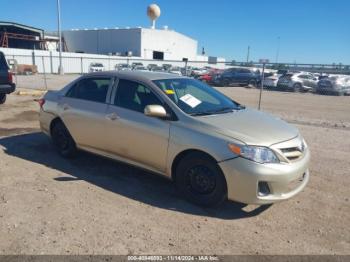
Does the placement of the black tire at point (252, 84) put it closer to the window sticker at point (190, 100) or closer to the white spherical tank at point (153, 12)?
the window sticker at point (190, 100)

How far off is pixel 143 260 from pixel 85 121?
9.37ft

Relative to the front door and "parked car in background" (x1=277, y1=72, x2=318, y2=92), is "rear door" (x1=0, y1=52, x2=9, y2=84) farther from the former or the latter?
"parked car in background" (x1=277, y1=72, x2=318, y2=92)

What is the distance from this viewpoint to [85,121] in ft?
17.4

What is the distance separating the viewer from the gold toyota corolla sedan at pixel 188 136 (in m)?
3.76

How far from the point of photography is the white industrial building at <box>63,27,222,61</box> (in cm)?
6116

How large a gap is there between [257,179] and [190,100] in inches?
59.1

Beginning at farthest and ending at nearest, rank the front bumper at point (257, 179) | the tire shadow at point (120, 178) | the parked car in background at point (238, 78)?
the parked car in background at point (238, 78)
the tire shadow at point (120, 178)
the front bumper at point (257, 179)

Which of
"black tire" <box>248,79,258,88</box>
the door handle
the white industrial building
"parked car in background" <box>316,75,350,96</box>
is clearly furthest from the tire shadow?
the white industrial building

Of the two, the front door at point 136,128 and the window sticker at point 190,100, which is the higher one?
the window sticker at point 190,100

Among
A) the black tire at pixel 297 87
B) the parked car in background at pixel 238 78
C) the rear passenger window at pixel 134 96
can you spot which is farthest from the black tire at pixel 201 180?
the parked car in background at pixel 238 78

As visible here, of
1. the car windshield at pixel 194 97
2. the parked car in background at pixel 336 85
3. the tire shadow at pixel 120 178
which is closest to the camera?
the tire shadow at pixel 120 178

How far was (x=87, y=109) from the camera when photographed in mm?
5285

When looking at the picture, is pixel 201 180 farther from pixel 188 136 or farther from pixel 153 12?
pixel 153 12

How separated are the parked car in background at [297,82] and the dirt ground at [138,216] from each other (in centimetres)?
2089
